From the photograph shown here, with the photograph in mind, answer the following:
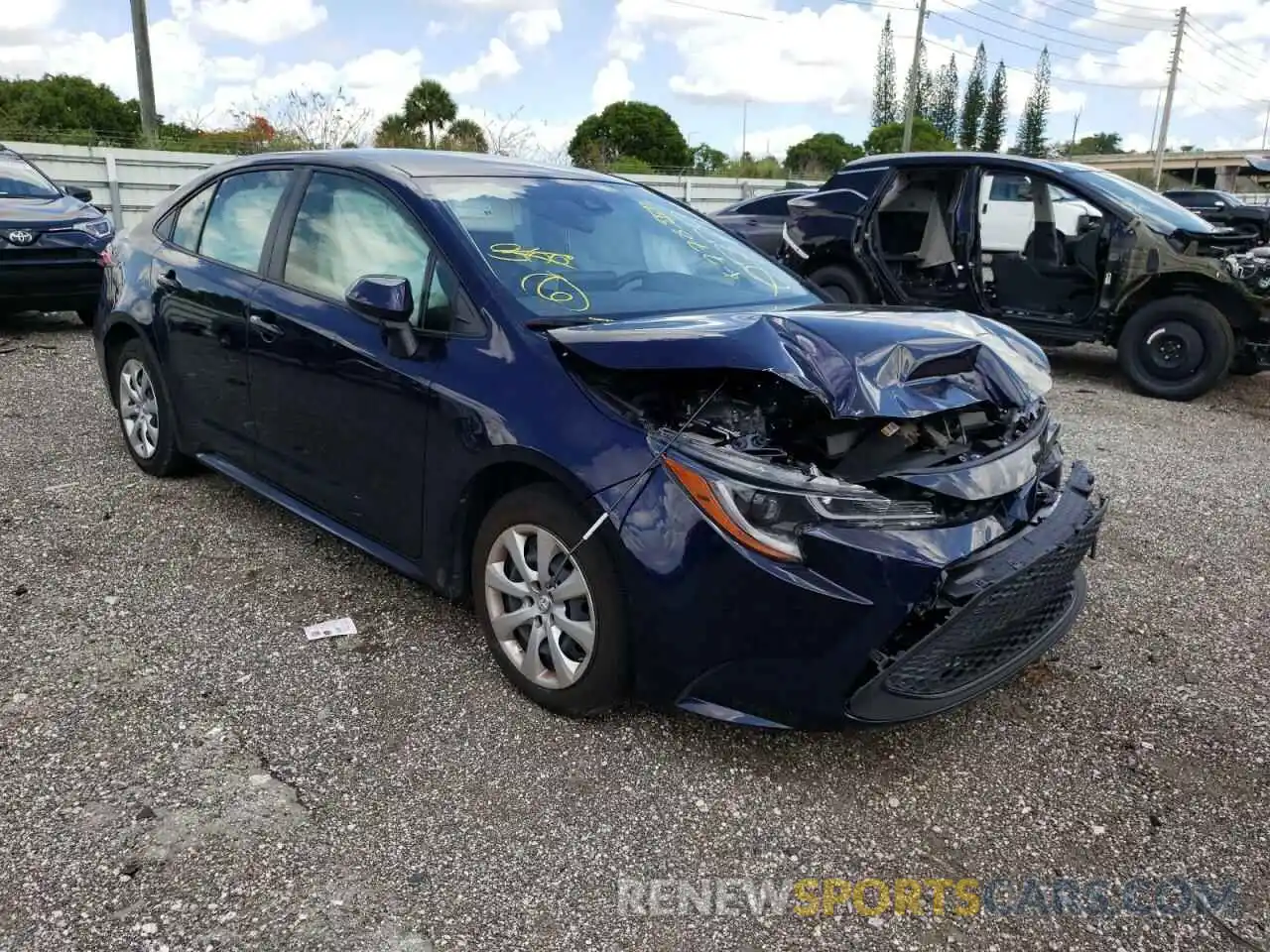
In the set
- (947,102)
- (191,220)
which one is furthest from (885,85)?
(191,220)

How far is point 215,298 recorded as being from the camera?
403cm

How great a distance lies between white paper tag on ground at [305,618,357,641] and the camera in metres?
3.41

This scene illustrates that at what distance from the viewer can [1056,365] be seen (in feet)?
28.8

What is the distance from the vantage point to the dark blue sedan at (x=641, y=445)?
245 centimetres

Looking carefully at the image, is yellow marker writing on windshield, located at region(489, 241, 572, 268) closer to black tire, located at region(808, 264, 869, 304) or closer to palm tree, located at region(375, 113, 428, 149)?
black tire, located at region(808, 264, 869, 304)

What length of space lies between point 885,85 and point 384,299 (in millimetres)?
83344

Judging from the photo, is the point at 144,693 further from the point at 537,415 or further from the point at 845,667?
the point at 845,667

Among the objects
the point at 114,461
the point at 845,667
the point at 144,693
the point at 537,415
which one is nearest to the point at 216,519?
the point at 114,461

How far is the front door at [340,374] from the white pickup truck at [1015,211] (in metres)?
5.68

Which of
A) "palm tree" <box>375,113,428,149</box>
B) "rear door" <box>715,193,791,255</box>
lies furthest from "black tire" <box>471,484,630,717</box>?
"palm tree" <box>375,113,428,149</box>

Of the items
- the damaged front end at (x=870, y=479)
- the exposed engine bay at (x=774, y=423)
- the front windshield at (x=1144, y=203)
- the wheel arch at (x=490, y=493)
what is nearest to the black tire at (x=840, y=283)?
the front windshield at (x=1144, y=203)

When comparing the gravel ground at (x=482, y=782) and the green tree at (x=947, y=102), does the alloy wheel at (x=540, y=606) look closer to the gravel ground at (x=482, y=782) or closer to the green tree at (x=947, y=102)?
the gravel ground at (x=482, y=782)

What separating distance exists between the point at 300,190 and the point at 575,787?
2544 mm

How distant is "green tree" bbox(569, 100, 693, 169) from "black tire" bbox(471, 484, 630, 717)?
4299cm
